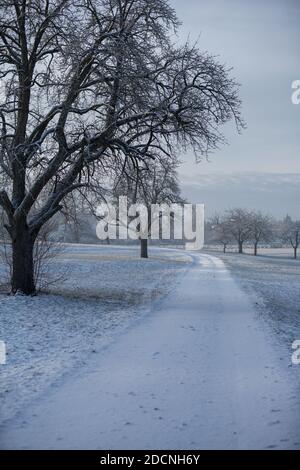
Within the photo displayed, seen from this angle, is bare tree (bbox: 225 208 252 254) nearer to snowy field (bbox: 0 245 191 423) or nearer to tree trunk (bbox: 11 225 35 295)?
snowy field (bbox: 0 245 191 423)

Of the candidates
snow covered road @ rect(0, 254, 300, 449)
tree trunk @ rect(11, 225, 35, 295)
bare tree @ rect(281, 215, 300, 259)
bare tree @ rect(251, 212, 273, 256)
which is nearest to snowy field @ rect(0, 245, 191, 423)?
snow covered road @ rect(0, 254, 300, 449)

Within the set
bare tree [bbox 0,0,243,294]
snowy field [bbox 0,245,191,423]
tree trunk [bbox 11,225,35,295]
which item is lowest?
snowy field [bbox 0,245,191,423]

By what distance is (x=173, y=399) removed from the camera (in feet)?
20.4

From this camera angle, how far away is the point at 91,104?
15.2m

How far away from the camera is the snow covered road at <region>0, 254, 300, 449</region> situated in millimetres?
5012

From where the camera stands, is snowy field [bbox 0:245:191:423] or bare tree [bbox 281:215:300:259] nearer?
snowy field [bbox 0:245:191:423]

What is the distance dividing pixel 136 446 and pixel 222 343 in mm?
4922

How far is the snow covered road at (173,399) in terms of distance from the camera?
5.01 meters

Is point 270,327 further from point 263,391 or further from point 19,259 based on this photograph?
point 19,259

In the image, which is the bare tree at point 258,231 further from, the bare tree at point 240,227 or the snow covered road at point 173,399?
the snow covered road at point 173,399

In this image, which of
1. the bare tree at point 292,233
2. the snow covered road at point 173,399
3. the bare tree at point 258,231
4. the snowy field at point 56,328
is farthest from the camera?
the bare tree at point 292,233

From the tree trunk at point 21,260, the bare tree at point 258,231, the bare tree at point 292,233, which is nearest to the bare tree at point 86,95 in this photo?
the tree trunk at point 21,260

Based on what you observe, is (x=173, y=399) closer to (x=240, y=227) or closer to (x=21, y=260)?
(x=21, y=260)

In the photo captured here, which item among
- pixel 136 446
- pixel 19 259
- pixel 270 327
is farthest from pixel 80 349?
pixel 19 259
